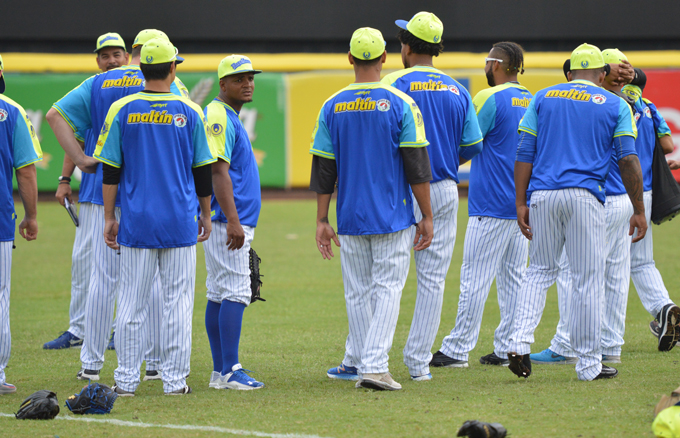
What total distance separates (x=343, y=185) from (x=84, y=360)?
6.71 feet

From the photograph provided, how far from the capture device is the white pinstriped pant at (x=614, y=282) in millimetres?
5598

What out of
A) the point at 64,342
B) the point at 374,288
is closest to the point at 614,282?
the point at 374,288

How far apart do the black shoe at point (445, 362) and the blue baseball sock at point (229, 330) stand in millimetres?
1467

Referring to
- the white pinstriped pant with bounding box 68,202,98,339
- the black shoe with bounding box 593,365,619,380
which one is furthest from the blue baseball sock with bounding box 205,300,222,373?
the black shoe with bounding box 593,365,619,380

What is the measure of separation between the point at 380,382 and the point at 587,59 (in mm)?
2376

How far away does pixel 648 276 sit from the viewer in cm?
623

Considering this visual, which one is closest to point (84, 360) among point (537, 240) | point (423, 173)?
point (423, 173)

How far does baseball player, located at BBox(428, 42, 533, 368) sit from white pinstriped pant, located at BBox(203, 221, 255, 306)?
1540 mm

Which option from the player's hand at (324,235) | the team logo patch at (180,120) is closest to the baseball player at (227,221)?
the team logo patch at (180,120)

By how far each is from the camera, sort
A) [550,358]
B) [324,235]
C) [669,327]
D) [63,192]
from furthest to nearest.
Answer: [63,192] < [669,327] < [550,358] < [324,235]

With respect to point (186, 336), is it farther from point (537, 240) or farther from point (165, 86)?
point (537, 240)

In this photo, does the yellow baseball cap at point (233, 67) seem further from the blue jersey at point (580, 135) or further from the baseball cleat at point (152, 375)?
the baseball cleat at point (152, 375)

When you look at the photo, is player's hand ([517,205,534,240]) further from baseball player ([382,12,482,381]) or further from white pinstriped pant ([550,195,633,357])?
white pinstriped pant ([550,195,633,357])

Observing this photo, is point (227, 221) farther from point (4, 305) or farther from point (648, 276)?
point (648, 276)
